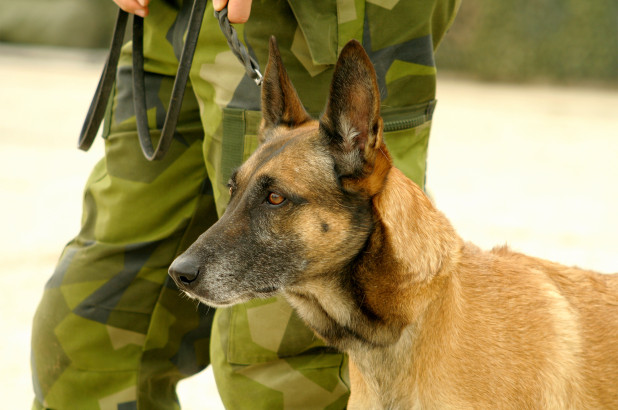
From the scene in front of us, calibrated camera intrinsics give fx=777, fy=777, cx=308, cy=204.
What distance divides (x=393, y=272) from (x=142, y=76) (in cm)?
131

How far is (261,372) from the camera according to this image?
109 inches

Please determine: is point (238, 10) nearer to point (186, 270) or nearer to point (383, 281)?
point (186, 270)

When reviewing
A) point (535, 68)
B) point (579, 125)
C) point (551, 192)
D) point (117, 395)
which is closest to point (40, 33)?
point (535, 68)

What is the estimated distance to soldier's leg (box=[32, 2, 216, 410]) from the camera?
10.1 feet

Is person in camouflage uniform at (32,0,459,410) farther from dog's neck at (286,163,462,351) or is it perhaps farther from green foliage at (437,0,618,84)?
green foliage at (437,0,618,84)

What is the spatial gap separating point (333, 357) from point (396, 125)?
88 centimetres

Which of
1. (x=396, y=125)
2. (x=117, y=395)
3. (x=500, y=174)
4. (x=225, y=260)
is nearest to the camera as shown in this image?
(x=225, y=260)

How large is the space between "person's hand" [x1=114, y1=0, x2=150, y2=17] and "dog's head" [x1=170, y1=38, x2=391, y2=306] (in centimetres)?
65

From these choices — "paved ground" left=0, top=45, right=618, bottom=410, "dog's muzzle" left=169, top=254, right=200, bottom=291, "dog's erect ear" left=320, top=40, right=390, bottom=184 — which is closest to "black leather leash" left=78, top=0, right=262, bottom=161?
"dog's erect ear" left=320, top=40, right=390, bottom=184

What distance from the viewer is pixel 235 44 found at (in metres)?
2.50

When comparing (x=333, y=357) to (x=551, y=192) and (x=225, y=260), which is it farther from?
(x=551, y=192)

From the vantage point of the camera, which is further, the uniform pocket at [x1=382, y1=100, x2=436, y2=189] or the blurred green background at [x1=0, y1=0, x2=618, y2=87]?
the blurred green background at [x1=0, y1=0, x2=618, y2=87]

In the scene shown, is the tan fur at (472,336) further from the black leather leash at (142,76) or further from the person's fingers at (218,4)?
the person's fingers at (218,4)

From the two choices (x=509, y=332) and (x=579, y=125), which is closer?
(x=509, y=332)
